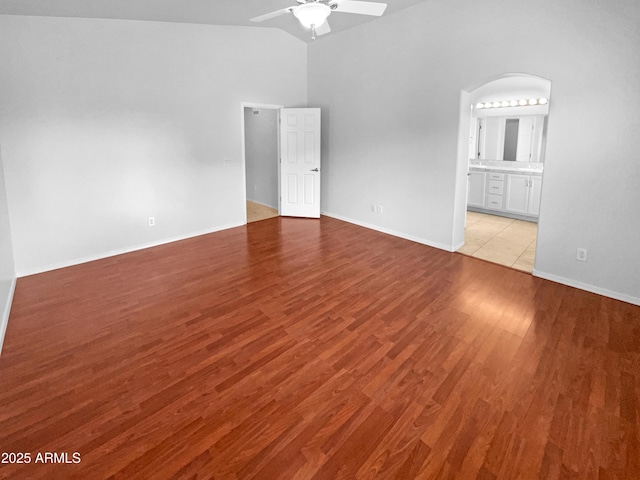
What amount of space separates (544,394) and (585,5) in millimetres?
3479

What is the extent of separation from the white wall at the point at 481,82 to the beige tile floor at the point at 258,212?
1.76 meters

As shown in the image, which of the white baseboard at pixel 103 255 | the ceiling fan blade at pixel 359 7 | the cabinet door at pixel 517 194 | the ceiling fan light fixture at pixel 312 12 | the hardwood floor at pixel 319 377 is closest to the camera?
the hardwood floor at pixel 319 377

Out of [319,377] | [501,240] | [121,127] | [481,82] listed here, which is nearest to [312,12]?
[481,82]

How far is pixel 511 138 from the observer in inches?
270

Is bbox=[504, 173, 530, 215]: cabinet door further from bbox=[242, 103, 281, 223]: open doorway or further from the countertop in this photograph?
bbox=[242, 103, 281, 223]: open doorway

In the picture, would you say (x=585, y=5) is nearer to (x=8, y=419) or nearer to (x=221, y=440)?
(x=221, y=440)

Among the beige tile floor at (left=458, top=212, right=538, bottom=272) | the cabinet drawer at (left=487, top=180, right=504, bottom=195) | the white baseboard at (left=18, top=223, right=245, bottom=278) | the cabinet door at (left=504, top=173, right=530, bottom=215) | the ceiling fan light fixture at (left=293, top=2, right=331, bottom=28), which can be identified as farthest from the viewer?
the cabinet drawer at (left=487, top=180, right=504, bottom=195)

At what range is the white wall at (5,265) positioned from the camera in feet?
9.84

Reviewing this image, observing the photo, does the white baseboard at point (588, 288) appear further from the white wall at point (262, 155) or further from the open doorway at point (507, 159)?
the white wall at point (262, 155)

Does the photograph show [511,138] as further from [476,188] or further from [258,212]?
[258,212]

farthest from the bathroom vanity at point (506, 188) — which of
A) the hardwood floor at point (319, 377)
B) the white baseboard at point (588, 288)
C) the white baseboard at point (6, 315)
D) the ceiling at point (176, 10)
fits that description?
the white baseboard at point (6, 315)

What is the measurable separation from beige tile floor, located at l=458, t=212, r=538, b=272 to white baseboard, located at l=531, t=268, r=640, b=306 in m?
0.22

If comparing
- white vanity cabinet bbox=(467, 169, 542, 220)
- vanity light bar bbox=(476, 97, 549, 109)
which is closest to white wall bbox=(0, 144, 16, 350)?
white vanity cabinet bbox=(467, 169, 542, 220)

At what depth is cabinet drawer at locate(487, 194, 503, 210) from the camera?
676 cm
